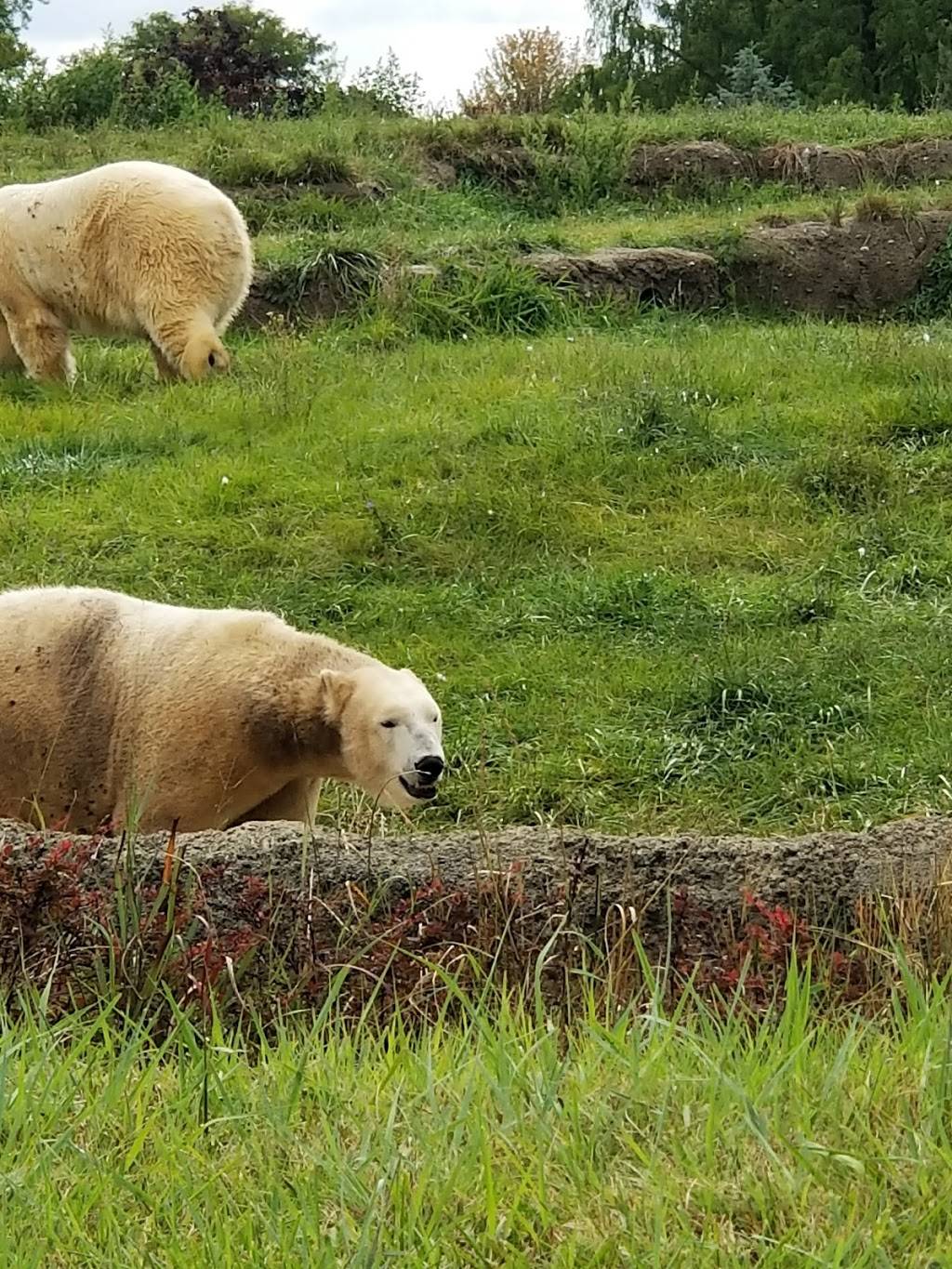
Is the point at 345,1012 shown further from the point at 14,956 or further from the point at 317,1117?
the point at 317,1117

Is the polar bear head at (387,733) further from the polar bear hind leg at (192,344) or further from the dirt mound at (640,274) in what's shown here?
the dirt mound at (640,274)

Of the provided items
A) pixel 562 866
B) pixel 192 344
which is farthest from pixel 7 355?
pixel 562 866

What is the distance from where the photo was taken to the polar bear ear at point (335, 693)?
445 centimetres

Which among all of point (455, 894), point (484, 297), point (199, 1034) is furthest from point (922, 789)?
point (484, 297)

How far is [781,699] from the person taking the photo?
223 inches

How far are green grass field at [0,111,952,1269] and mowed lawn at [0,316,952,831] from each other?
0.07 ft

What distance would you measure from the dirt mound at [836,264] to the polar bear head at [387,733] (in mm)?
8138

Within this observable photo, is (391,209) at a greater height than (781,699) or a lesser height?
greater

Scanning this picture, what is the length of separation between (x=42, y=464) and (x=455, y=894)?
5288 mm

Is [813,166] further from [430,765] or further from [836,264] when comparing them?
[430,765]

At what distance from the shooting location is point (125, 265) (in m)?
9.55

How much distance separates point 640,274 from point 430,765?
312 inches

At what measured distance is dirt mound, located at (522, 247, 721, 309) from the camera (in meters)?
11.3

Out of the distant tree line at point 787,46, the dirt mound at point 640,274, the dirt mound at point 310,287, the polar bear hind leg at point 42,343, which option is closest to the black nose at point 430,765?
the polar bear hind leg at point 42,343
